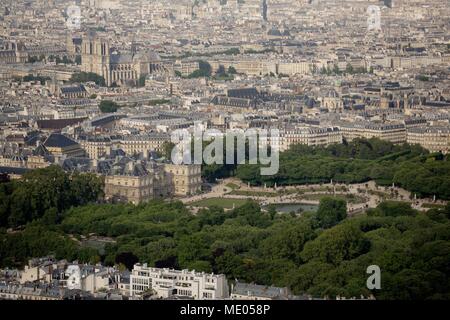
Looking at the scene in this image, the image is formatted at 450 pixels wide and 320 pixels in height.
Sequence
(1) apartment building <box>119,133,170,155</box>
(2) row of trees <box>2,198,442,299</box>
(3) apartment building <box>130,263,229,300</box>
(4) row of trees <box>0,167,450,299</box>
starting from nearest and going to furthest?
(3) apartment building <box>130,263,229,300</box> < (2) row of trees <box>2,198,442,299</box> < (4) row of trees <box>0,167,450,299</box> < (1) apartment building <box>119,133,170,155</box>

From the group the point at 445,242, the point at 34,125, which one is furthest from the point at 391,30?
the point at 445,242

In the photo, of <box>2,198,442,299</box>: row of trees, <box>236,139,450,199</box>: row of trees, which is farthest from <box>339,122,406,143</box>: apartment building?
<box>2,198,442,299</box>: row of trees

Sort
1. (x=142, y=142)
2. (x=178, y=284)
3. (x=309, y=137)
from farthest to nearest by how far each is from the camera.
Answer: (x=309, y=137) < (x=142, y=142) < (x=178, y=284)

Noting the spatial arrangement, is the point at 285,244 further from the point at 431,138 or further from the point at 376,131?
the point at 376,131

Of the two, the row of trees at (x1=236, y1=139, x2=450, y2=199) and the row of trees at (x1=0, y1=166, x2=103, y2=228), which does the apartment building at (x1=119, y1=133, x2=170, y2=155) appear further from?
the row of trees at (x1=0, y1=166, x2=103, y2=228)

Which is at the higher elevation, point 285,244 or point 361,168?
point 285,244

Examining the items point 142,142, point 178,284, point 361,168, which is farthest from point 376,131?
point 178,284

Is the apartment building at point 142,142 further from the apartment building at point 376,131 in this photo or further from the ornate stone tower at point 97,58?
the ornate stone tower at point 97,58
